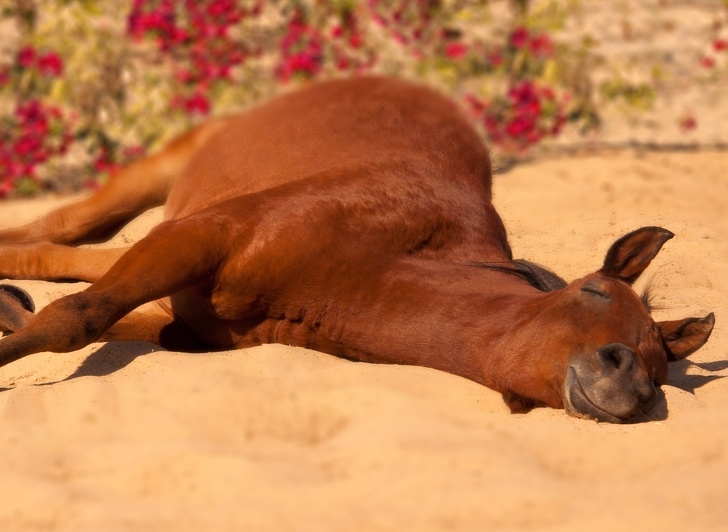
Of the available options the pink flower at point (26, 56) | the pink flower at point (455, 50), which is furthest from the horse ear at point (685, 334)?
the pink flower at point (26, 56)

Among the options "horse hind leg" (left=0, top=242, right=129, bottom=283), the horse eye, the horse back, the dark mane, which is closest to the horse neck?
the dark mane

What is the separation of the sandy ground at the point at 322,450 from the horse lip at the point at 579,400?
4 cm

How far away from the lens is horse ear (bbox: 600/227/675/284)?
3428 millimetres

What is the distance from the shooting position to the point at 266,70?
27.6 feet

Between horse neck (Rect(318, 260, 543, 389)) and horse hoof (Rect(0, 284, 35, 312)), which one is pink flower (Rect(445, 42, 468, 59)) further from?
horse hoof (Rect(0, 284, 35, 312))

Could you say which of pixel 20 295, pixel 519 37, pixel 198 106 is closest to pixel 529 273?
pixel 20 295

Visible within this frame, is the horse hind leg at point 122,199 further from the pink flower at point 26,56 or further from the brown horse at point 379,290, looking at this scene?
the pink flower at point 26,56

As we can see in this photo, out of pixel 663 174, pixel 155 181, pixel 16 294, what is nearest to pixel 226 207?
pixel 16 294

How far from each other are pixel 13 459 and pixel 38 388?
1.87 feet

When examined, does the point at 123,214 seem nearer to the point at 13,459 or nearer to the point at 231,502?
the point at 13,459

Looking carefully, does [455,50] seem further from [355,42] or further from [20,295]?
[20,295]

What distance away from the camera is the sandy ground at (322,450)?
2.42 meters

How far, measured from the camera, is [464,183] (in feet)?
14.5

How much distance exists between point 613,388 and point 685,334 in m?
0.52
